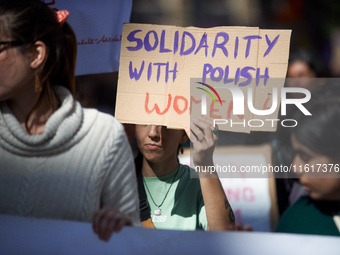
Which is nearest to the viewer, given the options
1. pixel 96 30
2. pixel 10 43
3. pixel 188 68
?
pixel 10 43

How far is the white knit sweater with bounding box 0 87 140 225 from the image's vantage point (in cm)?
167

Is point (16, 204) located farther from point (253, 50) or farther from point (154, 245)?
point (253, 50)

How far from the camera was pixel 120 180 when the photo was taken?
170cm

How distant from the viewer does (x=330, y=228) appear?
5.44 feet

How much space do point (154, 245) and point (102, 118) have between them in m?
0.45

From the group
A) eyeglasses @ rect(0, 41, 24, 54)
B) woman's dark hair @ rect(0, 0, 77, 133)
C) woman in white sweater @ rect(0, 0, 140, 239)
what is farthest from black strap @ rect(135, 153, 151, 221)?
eyeglasses @ rect(0, 41, 24, 54)

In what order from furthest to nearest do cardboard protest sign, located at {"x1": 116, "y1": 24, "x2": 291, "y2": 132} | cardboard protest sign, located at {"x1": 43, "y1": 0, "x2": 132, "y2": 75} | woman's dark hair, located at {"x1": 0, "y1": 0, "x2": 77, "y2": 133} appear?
cardboard protest sign, located at {"x1": 43, "y1": 0, "x2": 132, "y2": 75} → cardboard protest sign, located at {"x1": 116, "y1": 24, "x2": 291, "y2": 132} → woman's dark hair, located at {"x1": 0, "y1": 0, "x2": 77, "y2": 133}

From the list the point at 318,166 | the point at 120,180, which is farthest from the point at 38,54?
the point at 318,166

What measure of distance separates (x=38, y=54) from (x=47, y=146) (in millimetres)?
300

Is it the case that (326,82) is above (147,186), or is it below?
above

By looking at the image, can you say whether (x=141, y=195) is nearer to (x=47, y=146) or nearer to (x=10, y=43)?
(x=47, y=146)

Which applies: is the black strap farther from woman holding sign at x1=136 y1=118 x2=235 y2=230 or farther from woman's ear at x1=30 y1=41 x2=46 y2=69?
woman's ear at x1=30 y1=41 x2=46 y2=69

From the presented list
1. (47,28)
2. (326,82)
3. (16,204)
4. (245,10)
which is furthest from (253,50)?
(16,204)

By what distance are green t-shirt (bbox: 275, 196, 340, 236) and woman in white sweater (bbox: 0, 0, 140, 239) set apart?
0.50 metres
